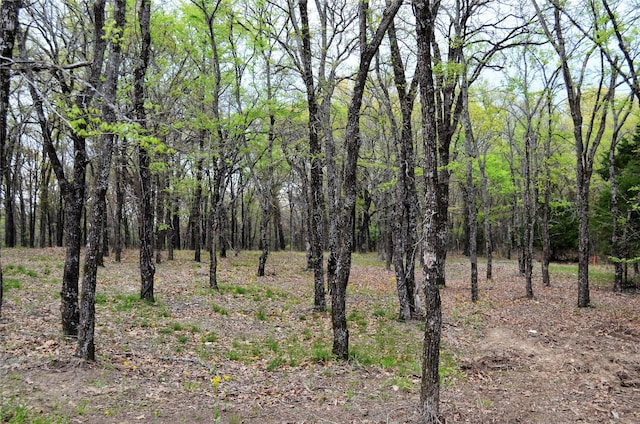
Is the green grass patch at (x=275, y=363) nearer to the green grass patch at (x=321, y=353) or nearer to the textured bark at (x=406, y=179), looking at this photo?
the green grass patch at (x=321, y=353)

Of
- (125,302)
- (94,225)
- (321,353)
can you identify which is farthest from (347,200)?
(125,302)

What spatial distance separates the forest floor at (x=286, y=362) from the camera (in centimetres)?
574

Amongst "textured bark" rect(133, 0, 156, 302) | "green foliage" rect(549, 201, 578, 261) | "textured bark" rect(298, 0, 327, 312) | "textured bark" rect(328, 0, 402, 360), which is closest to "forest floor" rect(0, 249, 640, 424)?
"textured bark" rect(328, 0, 402, 360)

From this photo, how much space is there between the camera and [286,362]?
25.7 feet

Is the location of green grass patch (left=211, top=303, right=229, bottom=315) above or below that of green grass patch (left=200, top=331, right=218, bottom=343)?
above

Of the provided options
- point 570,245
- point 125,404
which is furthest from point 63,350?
point 570,245

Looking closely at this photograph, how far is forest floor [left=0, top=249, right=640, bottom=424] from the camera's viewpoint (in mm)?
5738

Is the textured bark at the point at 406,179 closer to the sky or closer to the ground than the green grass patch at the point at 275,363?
closer to the sky

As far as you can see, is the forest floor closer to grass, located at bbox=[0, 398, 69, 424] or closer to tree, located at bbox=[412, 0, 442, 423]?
grass, located at bbox=[0, 398, 69, 424]

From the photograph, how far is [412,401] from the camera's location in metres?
6.25

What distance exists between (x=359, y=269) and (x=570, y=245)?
21711 millimetres

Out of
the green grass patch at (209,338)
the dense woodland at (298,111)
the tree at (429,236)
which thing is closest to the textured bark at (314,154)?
the dense woodland at (298,111)

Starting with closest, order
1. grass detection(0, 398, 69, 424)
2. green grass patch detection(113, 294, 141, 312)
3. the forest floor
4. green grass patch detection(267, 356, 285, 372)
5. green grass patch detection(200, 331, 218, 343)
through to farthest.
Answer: grass detection(0, 398, 69, 424) < the forest floor < green grass patch detection(267, 356, 285, 372) < green grass patch detection(200, 331, 218, 343) < green grass patch detection(113, 294, 141, 312)

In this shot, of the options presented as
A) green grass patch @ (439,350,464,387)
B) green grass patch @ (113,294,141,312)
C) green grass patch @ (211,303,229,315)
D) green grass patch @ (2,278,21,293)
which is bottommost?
green grass patch @ (439,350,464,387)
